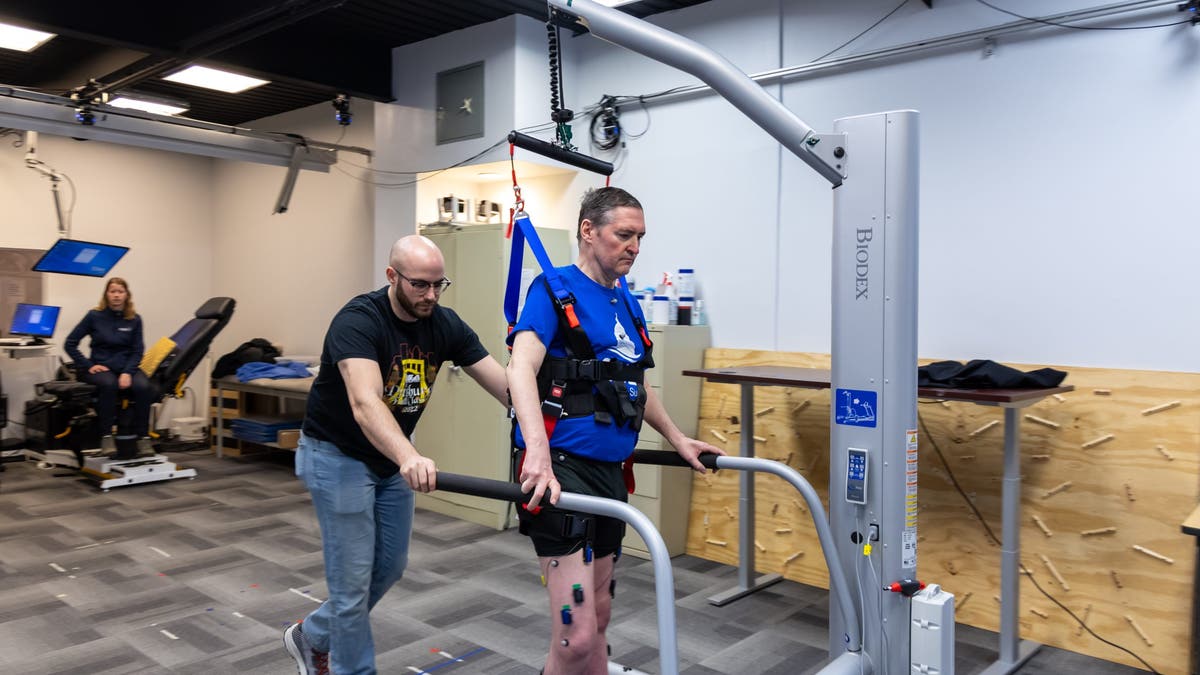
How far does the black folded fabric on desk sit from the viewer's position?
10.2 ft

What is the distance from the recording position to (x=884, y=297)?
2.14 metres

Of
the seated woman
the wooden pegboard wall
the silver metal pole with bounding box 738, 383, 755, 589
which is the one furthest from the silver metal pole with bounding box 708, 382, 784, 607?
the seated woman

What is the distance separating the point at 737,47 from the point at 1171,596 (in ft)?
10.9

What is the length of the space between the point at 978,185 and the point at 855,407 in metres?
2.17

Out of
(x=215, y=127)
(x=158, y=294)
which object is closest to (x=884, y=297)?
(x=215, y=127)

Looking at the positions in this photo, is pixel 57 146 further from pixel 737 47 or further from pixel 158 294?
pixel 737 47

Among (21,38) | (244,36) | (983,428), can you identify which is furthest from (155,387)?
(983,428)

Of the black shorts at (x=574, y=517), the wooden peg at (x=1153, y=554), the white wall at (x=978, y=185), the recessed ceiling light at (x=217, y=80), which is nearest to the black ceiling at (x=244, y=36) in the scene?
the recessed ceiling light at (x=217, y=80)

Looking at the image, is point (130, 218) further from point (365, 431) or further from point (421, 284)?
point (365, 431)

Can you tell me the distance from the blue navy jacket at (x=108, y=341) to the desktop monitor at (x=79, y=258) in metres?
0.52

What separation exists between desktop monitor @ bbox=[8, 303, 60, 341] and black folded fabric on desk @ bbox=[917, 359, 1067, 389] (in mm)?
7298

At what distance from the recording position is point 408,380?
2.65m

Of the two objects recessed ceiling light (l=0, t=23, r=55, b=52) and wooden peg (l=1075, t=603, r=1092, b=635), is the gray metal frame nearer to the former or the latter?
wooden peg (l=1075, t=603, r=1092, b=635)

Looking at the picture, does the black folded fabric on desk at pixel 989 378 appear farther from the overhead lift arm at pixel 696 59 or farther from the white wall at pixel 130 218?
the white wall at pixel 130 218
